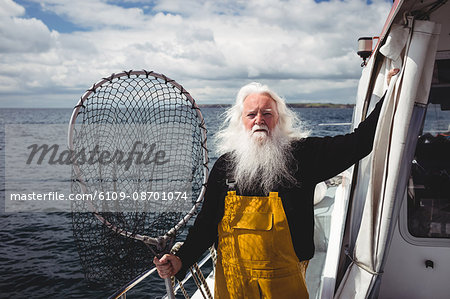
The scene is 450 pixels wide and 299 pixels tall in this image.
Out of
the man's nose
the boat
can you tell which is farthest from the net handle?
the boat

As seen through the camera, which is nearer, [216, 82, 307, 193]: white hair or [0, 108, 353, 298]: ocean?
[216, 82, 307, 193]: white hair

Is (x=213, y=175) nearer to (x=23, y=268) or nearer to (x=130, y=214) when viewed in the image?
(x=130, y=214)

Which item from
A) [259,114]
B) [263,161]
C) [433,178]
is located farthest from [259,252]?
[433,178]

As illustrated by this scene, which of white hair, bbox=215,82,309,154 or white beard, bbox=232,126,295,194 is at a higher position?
white hair, bbox=215,82,309,154

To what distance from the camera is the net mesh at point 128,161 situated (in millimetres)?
2002

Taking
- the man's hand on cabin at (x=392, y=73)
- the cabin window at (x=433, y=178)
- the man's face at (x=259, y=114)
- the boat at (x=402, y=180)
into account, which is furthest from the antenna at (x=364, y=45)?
the man's face at (x=259, y=114)

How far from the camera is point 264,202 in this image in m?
1.88

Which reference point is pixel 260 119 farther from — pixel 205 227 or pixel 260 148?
pixel 205 227

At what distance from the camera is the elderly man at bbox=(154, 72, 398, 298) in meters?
1.83

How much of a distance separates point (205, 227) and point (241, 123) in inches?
27.6

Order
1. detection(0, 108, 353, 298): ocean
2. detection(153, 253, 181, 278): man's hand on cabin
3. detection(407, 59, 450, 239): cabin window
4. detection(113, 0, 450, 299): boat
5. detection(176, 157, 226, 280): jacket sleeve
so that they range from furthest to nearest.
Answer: detection(0, 108, 353, 298): ocean, detection(407, 59, 450, 239): cabin window, detection(176, 157, 226, 280): jacket sleeve, detection(153, 253, 181, 278): man's hand on cabin, detection(113, 0, 450, 299): boat

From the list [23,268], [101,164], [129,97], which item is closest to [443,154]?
[129,97]

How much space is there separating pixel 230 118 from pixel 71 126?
40.6 inches

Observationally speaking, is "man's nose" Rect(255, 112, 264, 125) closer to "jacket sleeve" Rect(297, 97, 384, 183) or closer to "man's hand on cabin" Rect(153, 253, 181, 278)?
"jacket sleeve" Rect(297, 97, 384, 183)
